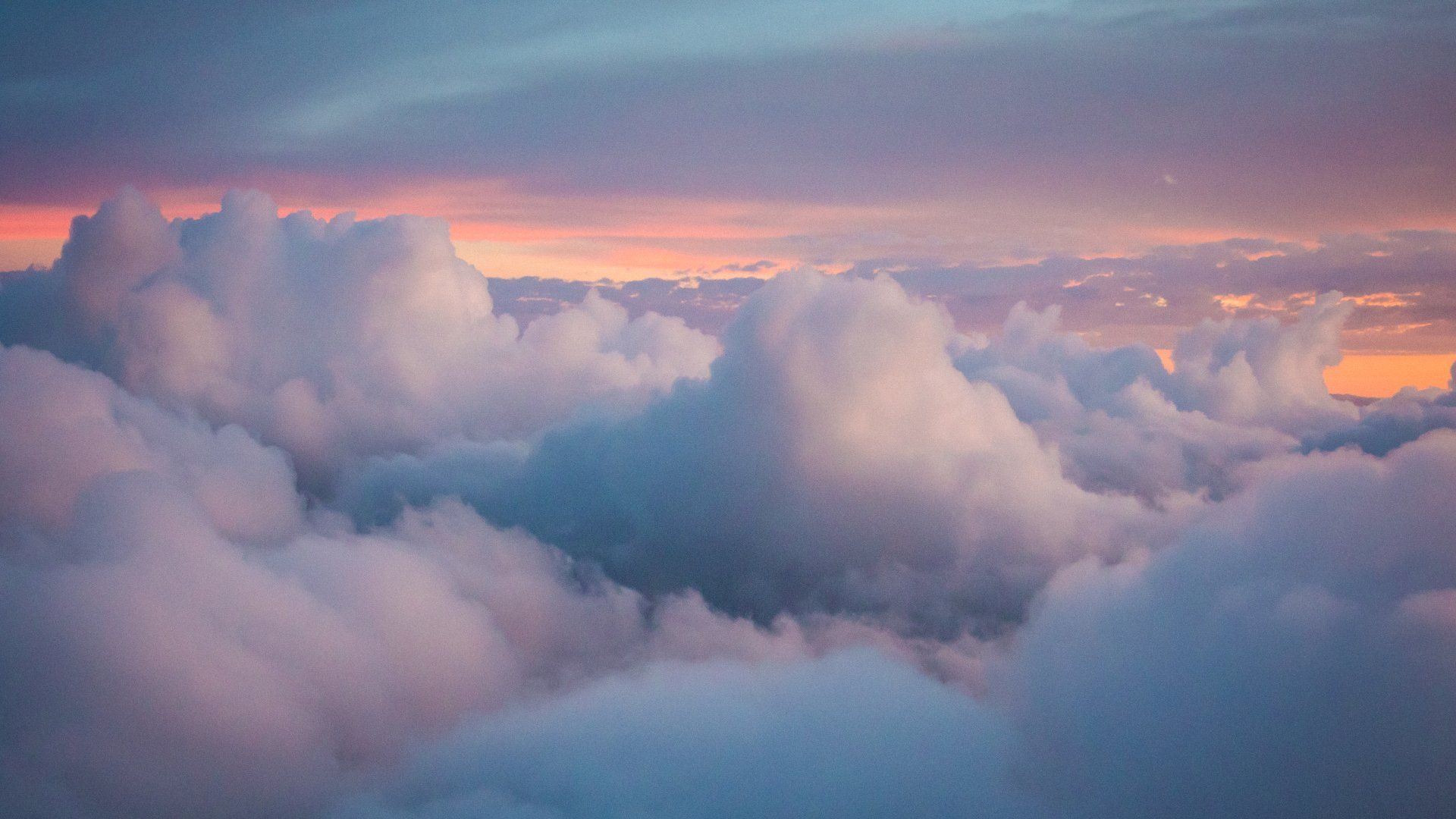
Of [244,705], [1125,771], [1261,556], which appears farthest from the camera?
[244,705]

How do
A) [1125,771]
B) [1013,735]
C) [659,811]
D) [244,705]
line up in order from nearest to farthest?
[1125,771] → [1013,735] → [659,811] → [244,705]

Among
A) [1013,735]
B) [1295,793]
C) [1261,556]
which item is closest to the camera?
[1295,793]

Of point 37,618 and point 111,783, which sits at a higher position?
point 37,618

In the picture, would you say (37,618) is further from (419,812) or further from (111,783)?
(419,812)

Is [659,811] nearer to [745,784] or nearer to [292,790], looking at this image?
[745,784]

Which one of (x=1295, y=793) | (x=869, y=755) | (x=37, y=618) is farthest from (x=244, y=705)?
(x=1295, y=793)

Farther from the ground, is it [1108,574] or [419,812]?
[1108,574]

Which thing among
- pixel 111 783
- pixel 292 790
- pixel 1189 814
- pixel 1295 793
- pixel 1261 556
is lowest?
pixel 292 790

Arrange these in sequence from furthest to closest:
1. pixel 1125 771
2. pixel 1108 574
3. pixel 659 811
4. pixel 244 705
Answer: pixel 244 705
pixel 659 811
pixel 1108 574
pixel 1125 771

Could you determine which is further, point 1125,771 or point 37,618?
point 37,618

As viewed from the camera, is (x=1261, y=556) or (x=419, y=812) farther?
(x=419, y=812)

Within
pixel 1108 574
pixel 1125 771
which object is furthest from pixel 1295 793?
pixel 1108 574
